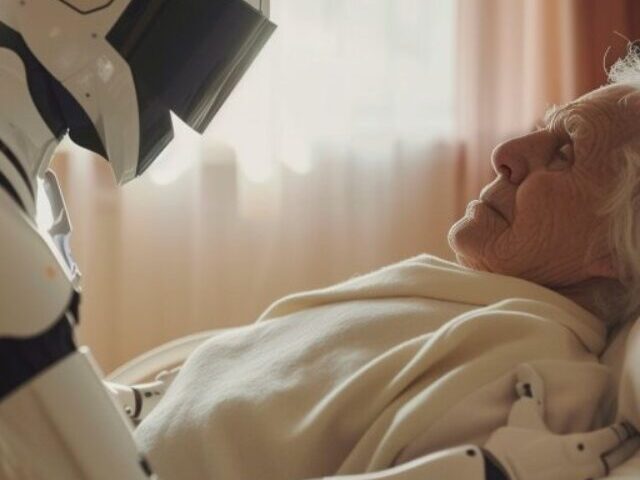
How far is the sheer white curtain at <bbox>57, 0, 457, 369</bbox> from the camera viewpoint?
6.65 feet

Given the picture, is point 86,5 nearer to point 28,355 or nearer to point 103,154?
point 103,154

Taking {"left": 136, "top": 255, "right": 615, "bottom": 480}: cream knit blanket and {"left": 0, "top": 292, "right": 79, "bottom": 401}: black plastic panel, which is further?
{"left": 136, "top": 255, "right": 615, "bottom": 480}: cream knit blanket

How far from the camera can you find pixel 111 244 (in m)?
2.03

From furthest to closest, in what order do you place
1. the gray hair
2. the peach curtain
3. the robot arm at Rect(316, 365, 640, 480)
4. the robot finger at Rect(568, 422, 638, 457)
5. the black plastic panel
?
1. the peach curtain
2. the gray hair
3. the robot finger at Rect(568, 422, 638, 457)
4. the robot arm at Rect(316, 365, 640, 480)
5. the black plastic panel

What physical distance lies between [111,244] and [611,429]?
1338mm

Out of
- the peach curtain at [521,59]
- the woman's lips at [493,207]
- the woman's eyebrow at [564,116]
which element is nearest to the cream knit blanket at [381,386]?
the woman's lips at [493,207]

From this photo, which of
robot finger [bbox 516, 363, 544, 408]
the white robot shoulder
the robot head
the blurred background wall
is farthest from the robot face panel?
the blurred background wall

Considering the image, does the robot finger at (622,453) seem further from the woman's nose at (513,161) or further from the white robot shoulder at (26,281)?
the white robot shoulder at (26,281)

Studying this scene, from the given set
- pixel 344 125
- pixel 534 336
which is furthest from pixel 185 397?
pixel 344 125

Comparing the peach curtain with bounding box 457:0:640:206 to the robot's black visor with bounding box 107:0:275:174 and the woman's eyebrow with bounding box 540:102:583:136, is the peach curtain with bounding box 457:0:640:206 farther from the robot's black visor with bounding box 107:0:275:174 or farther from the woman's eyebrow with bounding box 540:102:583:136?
the robot's black visor with bounding box 107:0:275:174

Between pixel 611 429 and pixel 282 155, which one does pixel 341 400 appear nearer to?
pixel 611 429

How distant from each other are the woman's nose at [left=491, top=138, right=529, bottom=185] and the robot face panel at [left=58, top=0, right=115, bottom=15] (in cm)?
58

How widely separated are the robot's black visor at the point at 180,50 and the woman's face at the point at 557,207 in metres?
0.44

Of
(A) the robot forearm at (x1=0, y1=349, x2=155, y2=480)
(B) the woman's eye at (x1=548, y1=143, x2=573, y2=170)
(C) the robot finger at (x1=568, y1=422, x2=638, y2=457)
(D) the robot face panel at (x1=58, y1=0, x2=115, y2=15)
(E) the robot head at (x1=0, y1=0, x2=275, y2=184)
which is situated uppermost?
(D) the robot face panel at (x1=58, y1=0, x2=115, y2=15)
